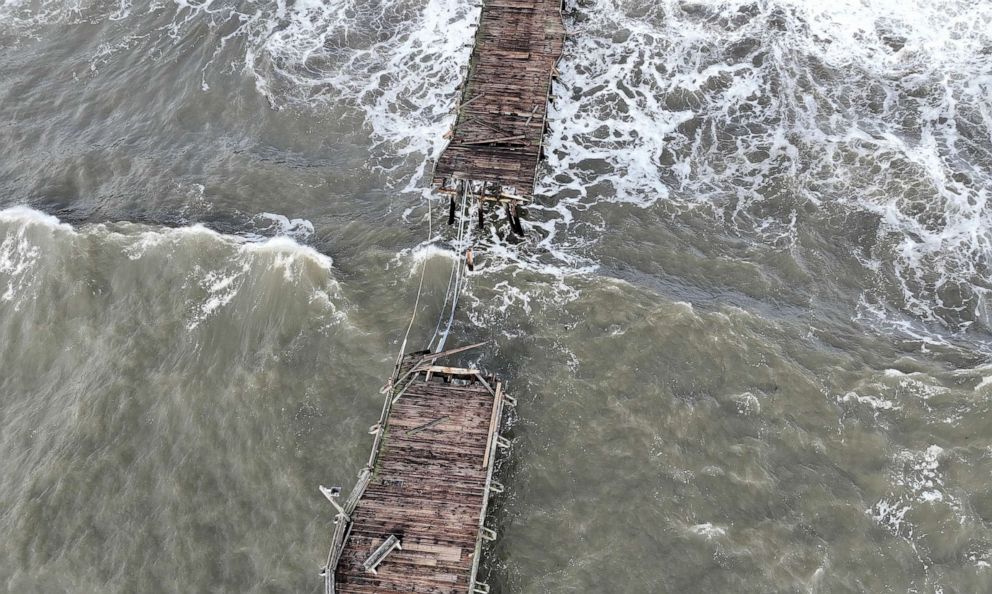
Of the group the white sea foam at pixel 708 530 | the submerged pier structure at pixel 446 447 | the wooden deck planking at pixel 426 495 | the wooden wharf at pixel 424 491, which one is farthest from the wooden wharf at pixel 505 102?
the white sea foam at pixel 708 530

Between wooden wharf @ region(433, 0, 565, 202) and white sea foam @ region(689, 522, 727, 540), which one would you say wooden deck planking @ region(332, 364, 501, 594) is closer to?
white sea foam @ region(689, 522, 727, 540)

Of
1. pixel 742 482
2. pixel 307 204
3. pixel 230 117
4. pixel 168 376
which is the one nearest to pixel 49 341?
pixel 168 376

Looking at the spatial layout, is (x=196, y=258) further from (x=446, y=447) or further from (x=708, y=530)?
(x=708, y=530)

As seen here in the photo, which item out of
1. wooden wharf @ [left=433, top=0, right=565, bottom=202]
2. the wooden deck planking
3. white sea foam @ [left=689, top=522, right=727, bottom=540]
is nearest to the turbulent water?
white sea foam @ [left=689, top=522, right=727, bottom=540]

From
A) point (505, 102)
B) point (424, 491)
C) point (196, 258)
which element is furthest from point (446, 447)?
point (505, 102)

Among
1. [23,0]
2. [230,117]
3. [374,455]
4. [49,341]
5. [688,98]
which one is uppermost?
[23,0]

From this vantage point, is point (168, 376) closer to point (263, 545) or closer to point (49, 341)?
point (49, 341)
